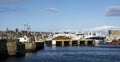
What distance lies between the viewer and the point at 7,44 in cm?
10106

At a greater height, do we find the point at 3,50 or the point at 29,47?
the point at 3,50

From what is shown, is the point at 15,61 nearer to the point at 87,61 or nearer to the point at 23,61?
the point at 23,61

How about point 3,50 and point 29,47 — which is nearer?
point 3,50

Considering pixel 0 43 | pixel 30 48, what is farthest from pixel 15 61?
pixel 30 48

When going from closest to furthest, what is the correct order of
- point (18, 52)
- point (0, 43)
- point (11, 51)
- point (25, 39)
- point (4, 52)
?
1. point (0, 43)
2. point (4, 52)
3. point (11, 51)
4. point (18, 52)
5. point (25, 39)

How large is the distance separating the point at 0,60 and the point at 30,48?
56.9m

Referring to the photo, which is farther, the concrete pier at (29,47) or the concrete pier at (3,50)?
the concrete pier at (29,47)

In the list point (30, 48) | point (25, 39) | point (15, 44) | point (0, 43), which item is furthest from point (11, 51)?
point (25, 39)

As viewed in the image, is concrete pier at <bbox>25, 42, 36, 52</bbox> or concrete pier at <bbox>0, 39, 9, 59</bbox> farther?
concrete pier at <bbox>25, 42, 36, 52</bbox>

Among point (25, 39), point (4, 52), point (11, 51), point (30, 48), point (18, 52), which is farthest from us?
point (25, 39)

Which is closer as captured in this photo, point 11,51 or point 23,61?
point 23,61

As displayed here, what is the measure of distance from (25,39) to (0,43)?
2554 inches

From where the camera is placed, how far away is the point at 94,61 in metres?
87.2

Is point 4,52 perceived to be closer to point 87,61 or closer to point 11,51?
point 11,51
